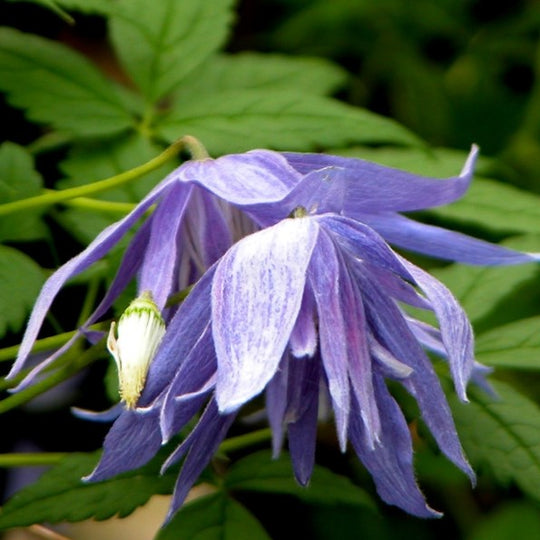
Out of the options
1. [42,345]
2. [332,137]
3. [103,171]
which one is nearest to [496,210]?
[332,137]

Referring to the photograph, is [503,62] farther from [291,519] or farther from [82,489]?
[82,489]

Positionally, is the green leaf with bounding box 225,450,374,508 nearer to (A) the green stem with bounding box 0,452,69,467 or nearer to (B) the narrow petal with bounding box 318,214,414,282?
(A) the green stem with bounding box 0,452,69,467

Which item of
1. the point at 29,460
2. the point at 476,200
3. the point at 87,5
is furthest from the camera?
the point at 476,200

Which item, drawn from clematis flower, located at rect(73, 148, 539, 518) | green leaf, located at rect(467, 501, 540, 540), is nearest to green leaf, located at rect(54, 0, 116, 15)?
clematis flower, located at rect(73, 148, 539, 518)

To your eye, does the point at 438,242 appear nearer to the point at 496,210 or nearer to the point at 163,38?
the point at 496,210

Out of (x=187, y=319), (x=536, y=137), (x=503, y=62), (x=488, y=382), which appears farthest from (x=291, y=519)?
(x=503, y=62)

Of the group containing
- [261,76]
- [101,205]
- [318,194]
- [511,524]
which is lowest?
[511,524]

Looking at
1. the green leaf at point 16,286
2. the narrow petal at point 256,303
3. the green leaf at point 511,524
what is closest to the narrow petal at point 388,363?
the narrow petal at point 256,303

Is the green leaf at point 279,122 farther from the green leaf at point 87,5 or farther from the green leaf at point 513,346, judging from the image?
the green leaf at point 513,346
